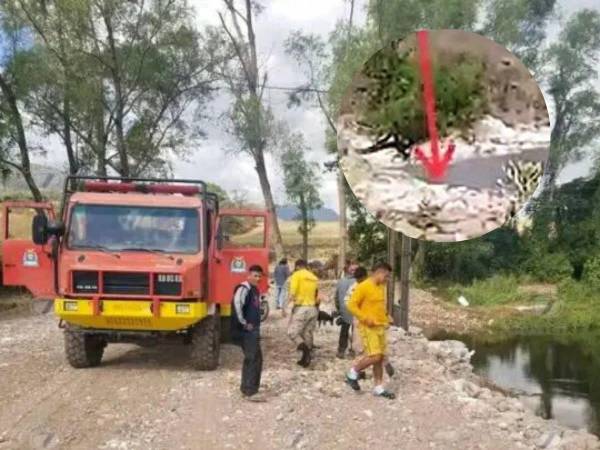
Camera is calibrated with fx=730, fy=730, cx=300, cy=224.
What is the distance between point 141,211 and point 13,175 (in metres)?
16.4

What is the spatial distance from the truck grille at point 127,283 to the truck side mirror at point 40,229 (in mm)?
945

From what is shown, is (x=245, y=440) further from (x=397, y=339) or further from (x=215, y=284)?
(x=397, y=339)

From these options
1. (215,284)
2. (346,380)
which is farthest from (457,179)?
(215,284)

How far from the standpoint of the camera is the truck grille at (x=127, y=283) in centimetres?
863

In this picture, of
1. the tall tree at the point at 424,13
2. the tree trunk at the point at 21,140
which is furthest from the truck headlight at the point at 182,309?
the tree trunk at the point at 21,140

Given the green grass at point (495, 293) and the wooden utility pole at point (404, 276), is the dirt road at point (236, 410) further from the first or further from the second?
the green grass at point (495, 293)

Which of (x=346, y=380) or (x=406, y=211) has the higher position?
(x=406, y=211)

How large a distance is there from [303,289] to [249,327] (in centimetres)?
213

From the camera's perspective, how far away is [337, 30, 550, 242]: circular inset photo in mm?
1859

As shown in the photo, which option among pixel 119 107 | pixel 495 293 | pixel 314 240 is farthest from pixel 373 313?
pixel 314 240

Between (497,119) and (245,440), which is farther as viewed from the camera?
(245,440)

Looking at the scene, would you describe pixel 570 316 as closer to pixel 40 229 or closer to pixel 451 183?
pixel 40 229

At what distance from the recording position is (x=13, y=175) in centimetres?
2383

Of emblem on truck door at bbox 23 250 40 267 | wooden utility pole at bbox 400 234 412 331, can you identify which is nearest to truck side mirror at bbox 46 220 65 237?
emblem on truck door at bbox 23 250 40 267
